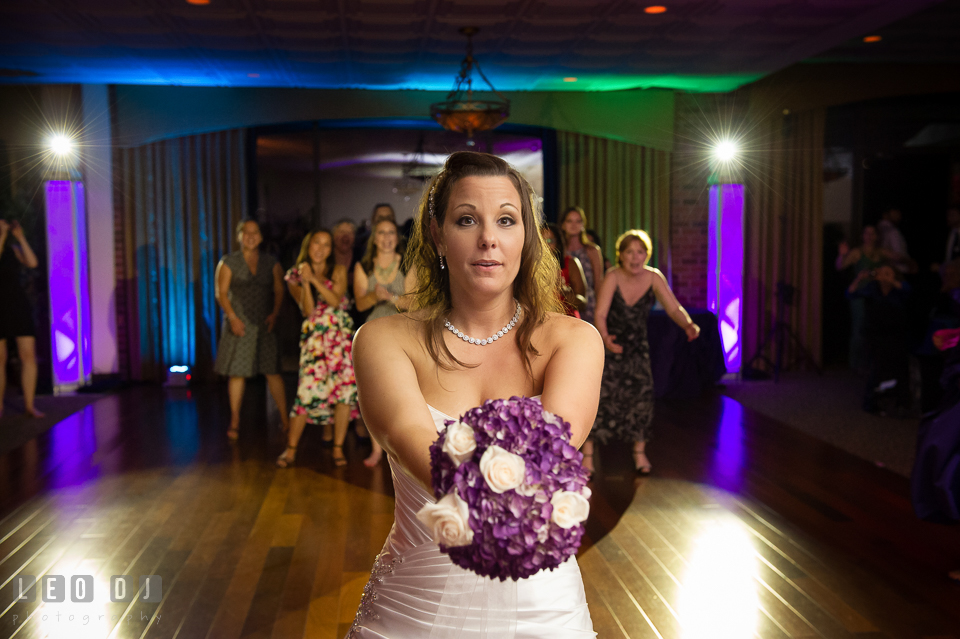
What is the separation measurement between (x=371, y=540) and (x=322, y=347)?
5.68ft

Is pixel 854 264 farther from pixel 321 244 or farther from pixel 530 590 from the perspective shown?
pixel 530 590

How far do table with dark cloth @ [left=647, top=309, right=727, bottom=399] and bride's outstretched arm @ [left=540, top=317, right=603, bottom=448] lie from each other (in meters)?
5.63

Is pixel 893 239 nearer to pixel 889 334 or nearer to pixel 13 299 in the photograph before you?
pixel 889 334

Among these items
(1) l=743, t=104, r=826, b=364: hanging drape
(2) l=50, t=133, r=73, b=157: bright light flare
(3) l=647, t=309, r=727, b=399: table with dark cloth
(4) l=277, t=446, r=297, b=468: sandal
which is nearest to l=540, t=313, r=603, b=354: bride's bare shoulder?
(4) l=277, t=446, r=297, b=468: sandal

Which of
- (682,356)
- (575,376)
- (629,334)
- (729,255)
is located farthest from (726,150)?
(575,376)

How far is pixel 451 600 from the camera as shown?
130 cm

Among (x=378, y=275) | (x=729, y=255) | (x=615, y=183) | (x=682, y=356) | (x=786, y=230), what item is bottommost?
(x=682, y=356)

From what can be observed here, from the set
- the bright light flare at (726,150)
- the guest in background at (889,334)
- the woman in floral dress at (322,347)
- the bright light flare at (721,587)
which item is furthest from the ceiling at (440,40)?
the bright light flare at (721,587)

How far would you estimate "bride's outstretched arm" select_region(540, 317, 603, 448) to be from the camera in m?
1.23

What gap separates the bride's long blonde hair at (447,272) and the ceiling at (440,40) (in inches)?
171

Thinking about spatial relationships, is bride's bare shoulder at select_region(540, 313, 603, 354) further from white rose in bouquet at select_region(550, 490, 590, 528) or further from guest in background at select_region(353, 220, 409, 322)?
guest in background at select_region(353, 220, 409, 322)

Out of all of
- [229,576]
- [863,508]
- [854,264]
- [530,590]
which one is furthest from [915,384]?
[530,590]

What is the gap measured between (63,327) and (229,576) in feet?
18.6

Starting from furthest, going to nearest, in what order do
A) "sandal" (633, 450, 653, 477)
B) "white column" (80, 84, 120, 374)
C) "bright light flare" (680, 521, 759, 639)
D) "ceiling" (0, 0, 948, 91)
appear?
1. "white column" (80, 84, 120, 374)
2. "ceiling" (0, 0, 948, 91)
3. "sandal" (633, 450, 653, 477)
4. "bright light flare" (680, 521, 759, 639)
